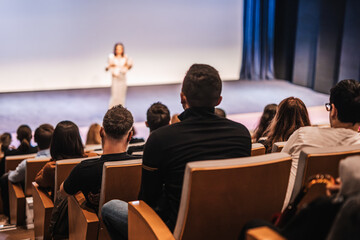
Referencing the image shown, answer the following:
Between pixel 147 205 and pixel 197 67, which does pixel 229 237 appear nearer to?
pixel 147 205

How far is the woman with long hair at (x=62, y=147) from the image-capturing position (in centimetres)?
274

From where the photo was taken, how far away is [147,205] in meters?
1.89

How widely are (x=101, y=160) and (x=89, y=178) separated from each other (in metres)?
0.11

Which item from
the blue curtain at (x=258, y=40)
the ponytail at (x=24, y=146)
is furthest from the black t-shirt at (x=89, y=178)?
the blue curtain at (x=258, y=40)

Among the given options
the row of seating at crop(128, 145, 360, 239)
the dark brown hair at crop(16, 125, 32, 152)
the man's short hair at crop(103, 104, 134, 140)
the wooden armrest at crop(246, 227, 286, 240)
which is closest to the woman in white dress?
the dark brown hair at crop(16, 125, 32, 152)

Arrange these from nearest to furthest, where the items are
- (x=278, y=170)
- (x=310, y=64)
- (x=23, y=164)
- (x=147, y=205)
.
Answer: (x=278, y=170) < (x=147, y=205) < (x=23, y=164) < (x=310, y=64)

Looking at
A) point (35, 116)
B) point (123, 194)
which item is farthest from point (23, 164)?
point (35, 116)

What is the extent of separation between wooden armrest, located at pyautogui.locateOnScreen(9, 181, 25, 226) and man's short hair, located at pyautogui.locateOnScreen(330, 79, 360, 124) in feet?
7.63

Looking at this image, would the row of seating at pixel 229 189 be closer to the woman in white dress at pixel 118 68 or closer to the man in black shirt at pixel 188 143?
the man in black shirt at pixel 188 143

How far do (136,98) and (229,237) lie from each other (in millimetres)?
7149

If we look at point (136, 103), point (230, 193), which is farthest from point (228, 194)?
point (136, 103)

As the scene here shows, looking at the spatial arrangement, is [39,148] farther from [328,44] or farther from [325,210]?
[328,44]

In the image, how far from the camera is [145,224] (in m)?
1.81

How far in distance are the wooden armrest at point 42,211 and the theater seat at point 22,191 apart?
166mm
